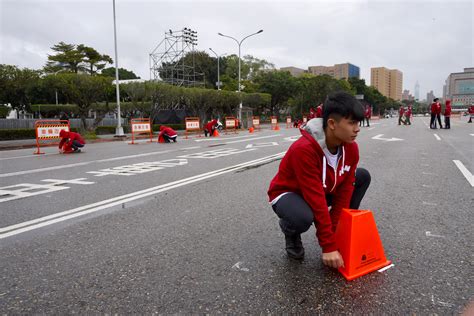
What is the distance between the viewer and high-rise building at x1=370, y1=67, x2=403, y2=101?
17325cm

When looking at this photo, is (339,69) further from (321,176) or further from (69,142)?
(321,176)

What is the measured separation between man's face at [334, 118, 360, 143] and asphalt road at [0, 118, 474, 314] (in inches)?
39.0

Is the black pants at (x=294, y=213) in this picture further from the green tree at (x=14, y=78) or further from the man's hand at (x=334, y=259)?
the green tree at (x=14, y=78)

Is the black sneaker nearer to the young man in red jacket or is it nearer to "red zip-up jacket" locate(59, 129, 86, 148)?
the young man in red jacket

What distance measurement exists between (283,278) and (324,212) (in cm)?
55

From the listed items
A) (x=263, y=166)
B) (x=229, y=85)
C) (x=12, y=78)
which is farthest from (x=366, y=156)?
(x=229, y=85)

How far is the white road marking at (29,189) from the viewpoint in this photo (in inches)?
208

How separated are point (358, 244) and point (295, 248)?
52 cm

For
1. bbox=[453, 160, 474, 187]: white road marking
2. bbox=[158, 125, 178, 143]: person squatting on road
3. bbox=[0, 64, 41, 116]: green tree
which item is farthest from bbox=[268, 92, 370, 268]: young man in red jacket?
bbox=[0, 64, 41, 116]: green tree

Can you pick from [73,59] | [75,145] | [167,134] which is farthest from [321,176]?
[73,59]

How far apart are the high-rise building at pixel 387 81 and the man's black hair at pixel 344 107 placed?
180 metres

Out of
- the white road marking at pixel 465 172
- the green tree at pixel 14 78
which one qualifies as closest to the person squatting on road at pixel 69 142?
the green tree at pixel 14 78

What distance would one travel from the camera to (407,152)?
387 inches

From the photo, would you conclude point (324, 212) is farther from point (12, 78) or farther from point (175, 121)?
point (175, 121)
